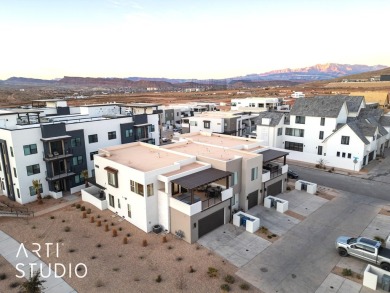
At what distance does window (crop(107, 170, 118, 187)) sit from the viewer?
29400 millimetres

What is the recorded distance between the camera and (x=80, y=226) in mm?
28406

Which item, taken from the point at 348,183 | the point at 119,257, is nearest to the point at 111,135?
the point at 119,257

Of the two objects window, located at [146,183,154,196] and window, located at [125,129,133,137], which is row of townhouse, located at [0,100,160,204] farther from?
window, located at [146,183,154,196]

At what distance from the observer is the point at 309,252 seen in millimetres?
23750

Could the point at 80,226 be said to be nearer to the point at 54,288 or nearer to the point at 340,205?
the point at 54,288

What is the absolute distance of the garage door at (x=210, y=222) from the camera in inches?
1022

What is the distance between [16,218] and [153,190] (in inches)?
652

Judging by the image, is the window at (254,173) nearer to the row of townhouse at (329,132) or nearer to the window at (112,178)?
the row of townhouse at (329,132)

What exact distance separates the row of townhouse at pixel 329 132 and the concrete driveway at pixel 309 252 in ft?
45.5

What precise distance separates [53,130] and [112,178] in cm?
1214

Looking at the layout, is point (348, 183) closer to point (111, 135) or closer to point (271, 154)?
point (271, 154)

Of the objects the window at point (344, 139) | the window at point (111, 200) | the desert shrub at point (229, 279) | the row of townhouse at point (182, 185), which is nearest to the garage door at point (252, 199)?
the row of townhouse at point (182, 185)

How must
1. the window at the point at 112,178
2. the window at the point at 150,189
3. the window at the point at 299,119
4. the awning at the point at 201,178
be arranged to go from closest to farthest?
1. the awning at the point at 201,178
2. the window at the point at 150,189
3. the window at the point at 112,178
4. the window at the point at 299,119

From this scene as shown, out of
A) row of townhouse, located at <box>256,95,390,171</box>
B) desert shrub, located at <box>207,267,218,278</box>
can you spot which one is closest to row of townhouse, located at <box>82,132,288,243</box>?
desert shrub, located at <box>207,267,218,278</box>
